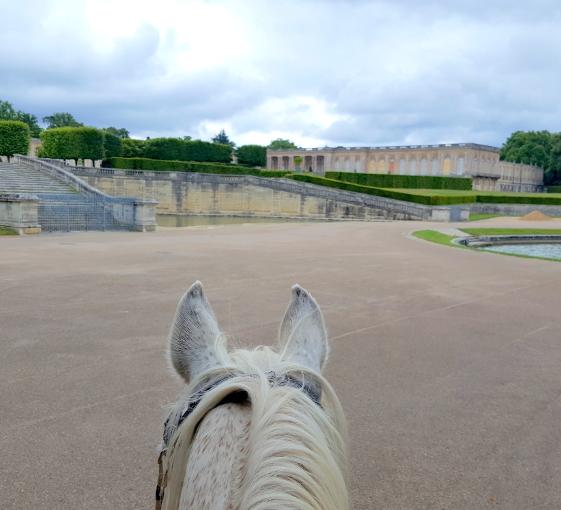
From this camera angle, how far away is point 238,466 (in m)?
1.12

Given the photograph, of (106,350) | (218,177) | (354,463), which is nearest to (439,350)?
(354,463)

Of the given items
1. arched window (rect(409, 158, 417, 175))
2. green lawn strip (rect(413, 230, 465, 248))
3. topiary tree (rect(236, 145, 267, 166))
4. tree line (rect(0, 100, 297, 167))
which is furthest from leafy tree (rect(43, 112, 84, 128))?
green lawn strip (rect(413, 230, 465, 248))

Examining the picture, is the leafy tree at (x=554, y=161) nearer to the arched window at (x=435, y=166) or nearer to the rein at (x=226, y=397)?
the arched window at (x=435, y=166)

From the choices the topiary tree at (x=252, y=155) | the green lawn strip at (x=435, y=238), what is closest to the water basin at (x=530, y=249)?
the green lawn strip at (x=435, y=238)

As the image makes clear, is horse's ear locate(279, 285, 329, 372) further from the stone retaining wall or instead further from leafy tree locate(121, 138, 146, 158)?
leafy tree locate(121, 138, 146, 158)

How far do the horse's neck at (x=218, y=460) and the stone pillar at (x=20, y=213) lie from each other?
21.1 m

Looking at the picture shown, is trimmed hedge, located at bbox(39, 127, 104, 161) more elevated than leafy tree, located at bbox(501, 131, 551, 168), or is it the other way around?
leafy tree, located at bbox(501, 131, 551, 168)

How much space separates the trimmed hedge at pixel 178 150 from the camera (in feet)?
210

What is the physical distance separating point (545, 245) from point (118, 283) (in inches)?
785

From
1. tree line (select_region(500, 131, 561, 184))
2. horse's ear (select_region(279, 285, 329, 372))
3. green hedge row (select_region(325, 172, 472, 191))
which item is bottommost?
horse's ear (select_region(279, 285, 329, 372))

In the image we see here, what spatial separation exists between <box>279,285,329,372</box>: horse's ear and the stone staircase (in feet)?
98.6

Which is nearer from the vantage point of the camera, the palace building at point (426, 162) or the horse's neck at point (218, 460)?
the horse's neck at point (218, 460)

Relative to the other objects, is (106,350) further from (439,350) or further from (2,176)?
(2,176)

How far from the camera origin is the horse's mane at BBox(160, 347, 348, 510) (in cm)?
99
